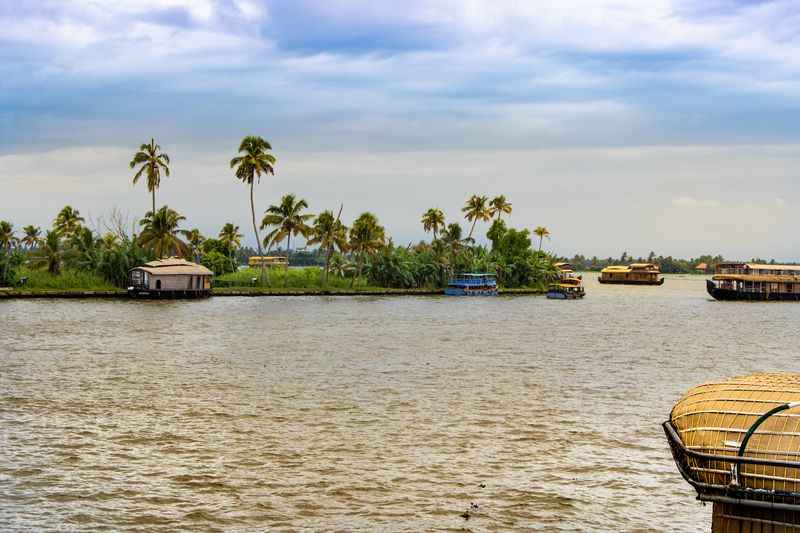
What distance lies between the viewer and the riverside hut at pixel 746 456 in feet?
30.0

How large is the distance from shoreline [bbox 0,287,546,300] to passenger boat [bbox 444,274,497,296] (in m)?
3.19

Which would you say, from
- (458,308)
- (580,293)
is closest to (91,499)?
(458,308)

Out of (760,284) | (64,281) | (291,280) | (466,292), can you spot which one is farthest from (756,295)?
(64,281)

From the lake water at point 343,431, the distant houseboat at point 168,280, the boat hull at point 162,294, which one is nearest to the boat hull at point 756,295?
the lake water at point 343,431

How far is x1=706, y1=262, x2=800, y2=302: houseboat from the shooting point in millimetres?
112312

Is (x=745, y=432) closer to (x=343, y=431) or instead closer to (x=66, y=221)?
(x=343, y=431)

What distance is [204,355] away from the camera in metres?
39.1

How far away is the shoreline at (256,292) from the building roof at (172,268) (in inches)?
164

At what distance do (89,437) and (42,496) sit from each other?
→ 16.0 ft

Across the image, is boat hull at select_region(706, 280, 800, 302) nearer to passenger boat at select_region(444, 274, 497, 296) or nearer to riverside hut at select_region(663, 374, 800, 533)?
passenger boat at select_region(444, 274, 497, 296)

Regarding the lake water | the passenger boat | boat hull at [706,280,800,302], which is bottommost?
the lake water

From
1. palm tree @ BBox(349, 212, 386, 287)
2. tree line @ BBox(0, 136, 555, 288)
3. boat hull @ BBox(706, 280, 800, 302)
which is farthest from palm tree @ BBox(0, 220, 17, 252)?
boat hull @ BBox(706, 280, 800, 302)

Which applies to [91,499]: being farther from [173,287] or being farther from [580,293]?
[580,293]

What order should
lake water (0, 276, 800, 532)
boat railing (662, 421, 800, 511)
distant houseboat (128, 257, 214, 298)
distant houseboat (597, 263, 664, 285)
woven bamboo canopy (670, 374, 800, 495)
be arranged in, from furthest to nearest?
1. distant houseboat (597, 263, 664, 285)
2. distant houseboat (128, 257, 214, 298)
3. lake water (0, 276, 800, 532)
4. woven bamboo canopy (670, 374, 800, 495)
5. boat railing (662, 421, 800, 511)
